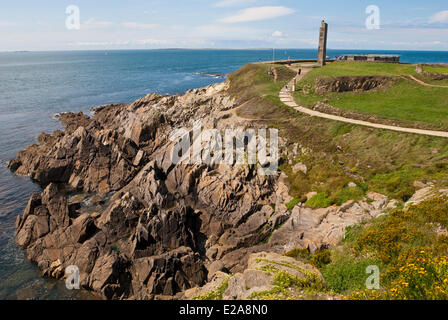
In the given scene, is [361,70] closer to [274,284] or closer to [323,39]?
[323,39]

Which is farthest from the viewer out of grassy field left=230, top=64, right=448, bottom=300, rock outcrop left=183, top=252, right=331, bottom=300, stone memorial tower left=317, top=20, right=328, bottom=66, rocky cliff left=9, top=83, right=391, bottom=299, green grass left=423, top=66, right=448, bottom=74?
stone memorial tower left=317, top=20, right=328, bottom=66

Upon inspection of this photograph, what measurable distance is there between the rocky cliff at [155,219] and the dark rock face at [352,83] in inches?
694

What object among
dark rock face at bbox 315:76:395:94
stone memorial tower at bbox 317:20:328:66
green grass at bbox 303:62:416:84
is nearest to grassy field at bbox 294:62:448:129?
green grass at bbox 303:62:416:84

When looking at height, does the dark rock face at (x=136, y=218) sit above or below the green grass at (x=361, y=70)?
below

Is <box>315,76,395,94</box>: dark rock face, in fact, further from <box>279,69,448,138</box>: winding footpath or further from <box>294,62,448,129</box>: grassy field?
<box>279,69,448,138</box>: winding footpath

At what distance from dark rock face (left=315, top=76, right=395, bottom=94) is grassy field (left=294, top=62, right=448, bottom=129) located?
124 centimetres

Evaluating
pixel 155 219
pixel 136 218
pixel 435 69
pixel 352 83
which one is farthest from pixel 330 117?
pixel 136 218

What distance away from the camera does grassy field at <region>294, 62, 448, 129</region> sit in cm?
3562

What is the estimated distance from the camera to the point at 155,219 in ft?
88.9

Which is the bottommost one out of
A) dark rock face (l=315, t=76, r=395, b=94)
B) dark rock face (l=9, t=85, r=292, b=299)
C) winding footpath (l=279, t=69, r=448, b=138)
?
dark rock face (l=9, t=85, r=292, b=299)

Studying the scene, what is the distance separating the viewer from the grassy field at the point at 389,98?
35.6m

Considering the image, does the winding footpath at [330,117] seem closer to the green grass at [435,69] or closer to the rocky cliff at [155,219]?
the rocky cliff at [155,219]

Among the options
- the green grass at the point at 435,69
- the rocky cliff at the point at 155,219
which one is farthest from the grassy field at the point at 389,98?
the rocky cliff at the point at 155,219
